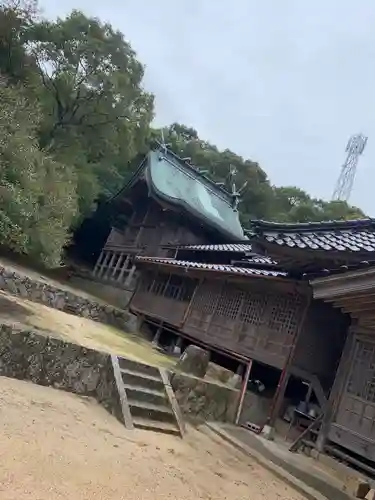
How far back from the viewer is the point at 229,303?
13086 mm

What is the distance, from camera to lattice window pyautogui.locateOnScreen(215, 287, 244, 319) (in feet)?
41.6

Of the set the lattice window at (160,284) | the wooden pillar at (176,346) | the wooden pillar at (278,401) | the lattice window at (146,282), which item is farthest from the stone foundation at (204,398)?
the lattice window at (146,282)

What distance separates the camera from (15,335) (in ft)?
24.6

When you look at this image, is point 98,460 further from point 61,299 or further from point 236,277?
point 61,299

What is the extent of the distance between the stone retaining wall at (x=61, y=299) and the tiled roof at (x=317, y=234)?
9.01 m

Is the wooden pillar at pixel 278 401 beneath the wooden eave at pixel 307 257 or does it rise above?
beneath

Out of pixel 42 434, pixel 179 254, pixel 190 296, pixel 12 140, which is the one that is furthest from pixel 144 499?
pixel 179 254

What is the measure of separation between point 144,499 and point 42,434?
58.2 inches

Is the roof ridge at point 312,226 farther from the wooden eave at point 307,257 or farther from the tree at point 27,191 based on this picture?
the tree at point 27,191

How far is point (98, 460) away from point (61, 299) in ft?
38.8

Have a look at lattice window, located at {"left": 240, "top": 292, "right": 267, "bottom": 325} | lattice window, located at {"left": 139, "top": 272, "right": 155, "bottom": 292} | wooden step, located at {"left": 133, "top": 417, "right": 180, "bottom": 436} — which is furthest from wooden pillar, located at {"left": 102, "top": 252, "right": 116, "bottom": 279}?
wooden step, located at {"left": 133, "top": 417, "right": 180, "bottom": 436}

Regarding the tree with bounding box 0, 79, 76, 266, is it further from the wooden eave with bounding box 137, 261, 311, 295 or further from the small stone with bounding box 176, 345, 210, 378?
the small stone with bounding box 176, 345, 210, 378

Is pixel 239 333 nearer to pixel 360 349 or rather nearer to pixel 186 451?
pixel 360 349

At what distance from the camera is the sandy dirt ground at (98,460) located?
4078mm
